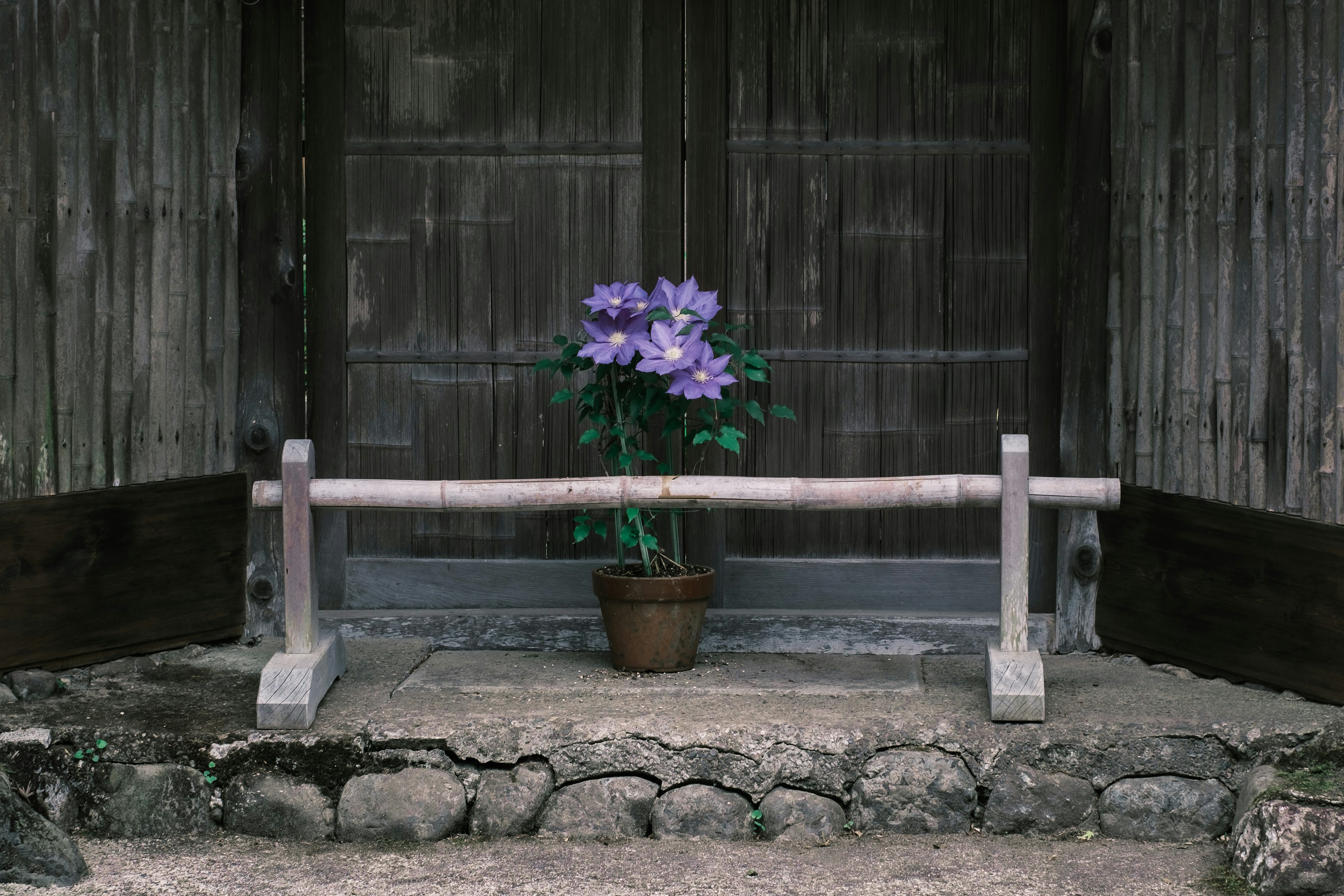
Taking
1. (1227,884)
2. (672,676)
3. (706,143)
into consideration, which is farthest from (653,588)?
(1227,884)

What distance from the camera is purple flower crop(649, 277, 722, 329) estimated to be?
12.5 ft

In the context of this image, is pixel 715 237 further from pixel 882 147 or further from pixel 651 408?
pixel 651 408

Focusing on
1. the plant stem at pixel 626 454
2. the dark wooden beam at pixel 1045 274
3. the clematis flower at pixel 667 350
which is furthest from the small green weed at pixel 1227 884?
the clematis flower at pixel 667 350

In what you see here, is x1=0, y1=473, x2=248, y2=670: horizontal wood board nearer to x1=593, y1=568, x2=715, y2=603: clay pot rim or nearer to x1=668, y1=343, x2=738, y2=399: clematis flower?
x1=593, y1=568, x2=715, y2=603: clay pot rim

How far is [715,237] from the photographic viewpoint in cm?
438

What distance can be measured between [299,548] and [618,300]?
1.15 metres

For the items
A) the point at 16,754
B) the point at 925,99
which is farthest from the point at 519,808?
the point at 925,99

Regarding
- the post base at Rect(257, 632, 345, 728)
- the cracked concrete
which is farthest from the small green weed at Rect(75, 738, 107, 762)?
the post base at Rect(257, 632, 345, 728)

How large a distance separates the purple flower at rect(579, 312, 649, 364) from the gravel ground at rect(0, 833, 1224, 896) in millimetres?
1341

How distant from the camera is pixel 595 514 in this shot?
4449 mm

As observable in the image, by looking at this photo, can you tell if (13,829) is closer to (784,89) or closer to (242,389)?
(242,389)

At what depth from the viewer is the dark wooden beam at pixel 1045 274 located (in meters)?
4.31

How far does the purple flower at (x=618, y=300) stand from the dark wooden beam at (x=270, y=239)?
114cm

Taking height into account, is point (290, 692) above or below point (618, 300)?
below
